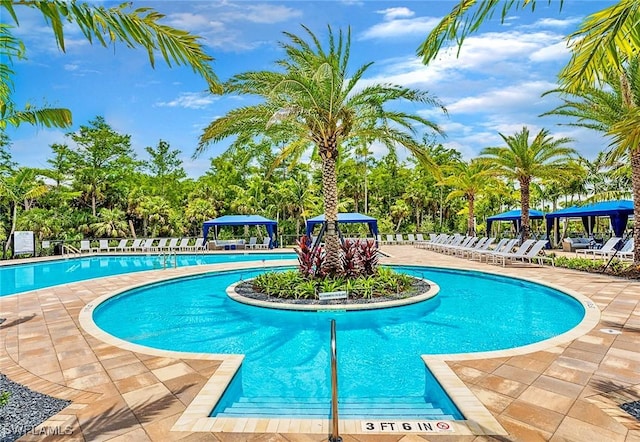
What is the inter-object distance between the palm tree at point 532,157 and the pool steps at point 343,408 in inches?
647

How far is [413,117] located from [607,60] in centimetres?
641

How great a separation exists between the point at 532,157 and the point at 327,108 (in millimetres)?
12573

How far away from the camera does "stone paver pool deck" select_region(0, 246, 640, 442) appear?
3.17 m

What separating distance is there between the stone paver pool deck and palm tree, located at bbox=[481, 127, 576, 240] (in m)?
12.3

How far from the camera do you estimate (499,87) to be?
17.7 meters

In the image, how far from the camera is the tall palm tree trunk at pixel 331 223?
10.2 meters

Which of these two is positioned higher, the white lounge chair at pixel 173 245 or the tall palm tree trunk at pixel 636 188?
the tall palm tree trunk at pixel 636 188

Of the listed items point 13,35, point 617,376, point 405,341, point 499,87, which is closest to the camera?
point 617,376

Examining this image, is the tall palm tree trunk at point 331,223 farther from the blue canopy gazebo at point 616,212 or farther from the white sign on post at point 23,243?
the white sign on post at point 23,243

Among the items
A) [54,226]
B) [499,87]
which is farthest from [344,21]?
[54,226]

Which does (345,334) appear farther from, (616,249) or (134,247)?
(134,247)

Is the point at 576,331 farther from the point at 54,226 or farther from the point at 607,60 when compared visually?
the point at 54,226

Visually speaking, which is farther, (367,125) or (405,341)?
(367,125)

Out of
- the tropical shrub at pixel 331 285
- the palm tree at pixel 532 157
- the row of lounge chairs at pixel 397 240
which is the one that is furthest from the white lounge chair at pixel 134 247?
the palm tree at pixel 532 157
